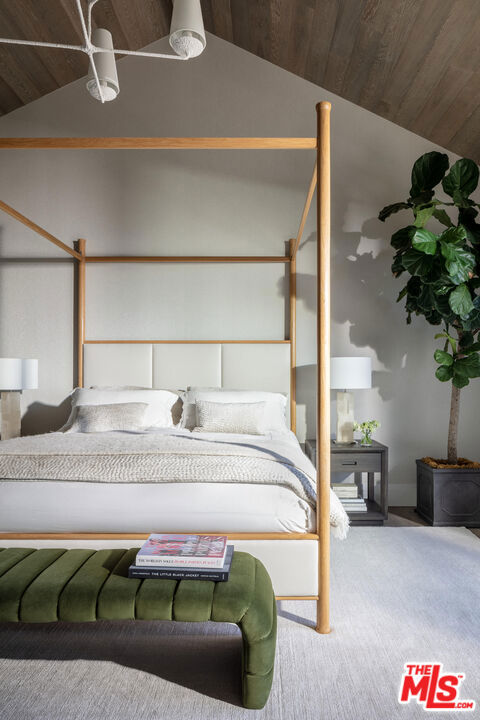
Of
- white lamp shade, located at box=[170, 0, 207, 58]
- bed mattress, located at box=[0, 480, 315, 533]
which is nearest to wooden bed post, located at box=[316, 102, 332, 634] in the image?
bed mattress, located at box=[0, 480, 315, 533]

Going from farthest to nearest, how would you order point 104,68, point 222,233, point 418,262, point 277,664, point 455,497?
point 222,233 < point 455,497 < point 418,262 < point 104,68 < point 277,664

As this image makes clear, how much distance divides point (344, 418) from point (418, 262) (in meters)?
1.18

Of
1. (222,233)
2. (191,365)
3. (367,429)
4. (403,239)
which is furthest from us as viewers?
(222,233)

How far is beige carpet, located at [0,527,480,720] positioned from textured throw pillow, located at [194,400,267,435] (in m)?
1.11

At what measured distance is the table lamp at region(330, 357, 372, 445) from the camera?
353 centimetres

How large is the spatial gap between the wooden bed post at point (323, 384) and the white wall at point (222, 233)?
2041 millimetres

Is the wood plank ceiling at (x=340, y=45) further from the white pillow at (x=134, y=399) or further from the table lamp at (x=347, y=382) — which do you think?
the white pillow at (x=134, y=399)

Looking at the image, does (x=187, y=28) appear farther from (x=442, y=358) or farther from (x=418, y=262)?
(x=442, y=358)

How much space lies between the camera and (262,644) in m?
1.53

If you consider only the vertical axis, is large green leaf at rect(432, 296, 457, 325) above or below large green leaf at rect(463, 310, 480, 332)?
above

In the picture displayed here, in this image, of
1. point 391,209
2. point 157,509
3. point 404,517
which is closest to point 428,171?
point 391,209

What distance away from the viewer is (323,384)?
6.63ft

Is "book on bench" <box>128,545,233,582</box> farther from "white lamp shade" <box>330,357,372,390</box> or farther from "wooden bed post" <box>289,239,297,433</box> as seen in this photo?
"wooden bed post" <box>289,239,297,433</box>

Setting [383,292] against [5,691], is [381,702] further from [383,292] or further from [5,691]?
[383,292]
